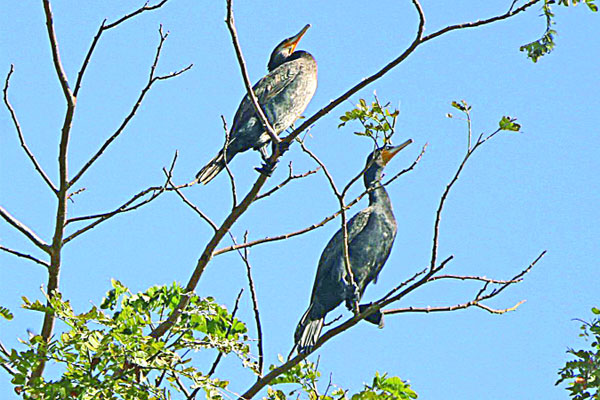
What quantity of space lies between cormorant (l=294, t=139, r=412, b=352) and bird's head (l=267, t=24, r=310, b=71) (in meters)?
1.58

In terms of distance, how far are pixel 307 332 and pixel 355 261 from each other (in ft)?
1.73

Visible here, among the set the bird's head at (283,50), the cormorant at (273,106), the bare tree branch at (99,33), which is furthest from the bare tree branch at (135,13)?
the bird's head at (283,50)

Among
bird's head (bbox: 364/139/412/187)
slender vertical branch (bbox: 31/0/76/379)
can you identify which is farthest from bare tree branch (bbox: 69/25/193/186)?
bird's head (bbox: 364/139/412/187)

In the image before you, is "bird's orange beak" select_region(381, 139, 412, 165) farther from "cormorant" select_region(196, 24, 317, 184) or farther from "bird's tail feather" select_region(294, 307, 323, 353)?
"bird's tail feather" select_region(294, 307, 323, 353)

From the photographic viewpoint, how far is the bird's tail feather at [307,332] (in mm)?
4137

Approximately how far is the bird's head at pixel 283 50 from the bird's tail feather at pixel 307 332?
7.34 feet

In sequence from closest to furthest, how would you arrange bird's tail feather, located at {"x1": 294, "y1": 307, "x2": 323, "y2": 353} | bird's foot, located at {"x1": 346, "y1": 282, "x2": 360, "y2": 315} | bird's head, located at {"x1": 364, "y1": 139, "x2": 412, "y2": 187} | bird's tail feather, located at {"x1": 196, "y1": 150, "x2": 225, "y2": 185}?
1. bird's tail feather, located at {"x1": 294, "y1": 307, "x2": 323, "y2": 353}
2. bird's foot, located at {"x1": 346, "y1": 282, "x2": 360, "y2": 315}
3. bird's tail feather, located at {"x1": 196, "y1": 150, "x2": 225, "y2": 185}
4. bird's head, located at {"x1": 364, "y1": 139, "x2": 412, "y2": 187}

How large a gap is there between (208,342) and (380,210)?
1.62 meters

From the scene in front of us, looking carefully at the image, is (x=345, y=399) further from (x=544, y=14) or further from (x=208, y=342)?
(x=544, y=14)

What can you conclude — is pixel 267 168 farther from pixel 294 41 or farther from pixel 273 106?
pixel 294 41

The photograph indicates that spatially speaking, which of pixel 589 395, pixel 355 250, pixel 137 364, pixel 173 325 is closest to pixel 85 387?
pixel 137 364

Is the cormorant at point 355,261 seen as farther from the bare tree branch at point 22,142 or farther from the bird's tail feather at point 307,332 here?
the bare tree branch at point 22,142

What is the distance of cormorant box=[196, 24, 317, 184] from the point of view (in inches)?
187

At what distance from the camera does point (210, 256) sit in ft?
12.4
